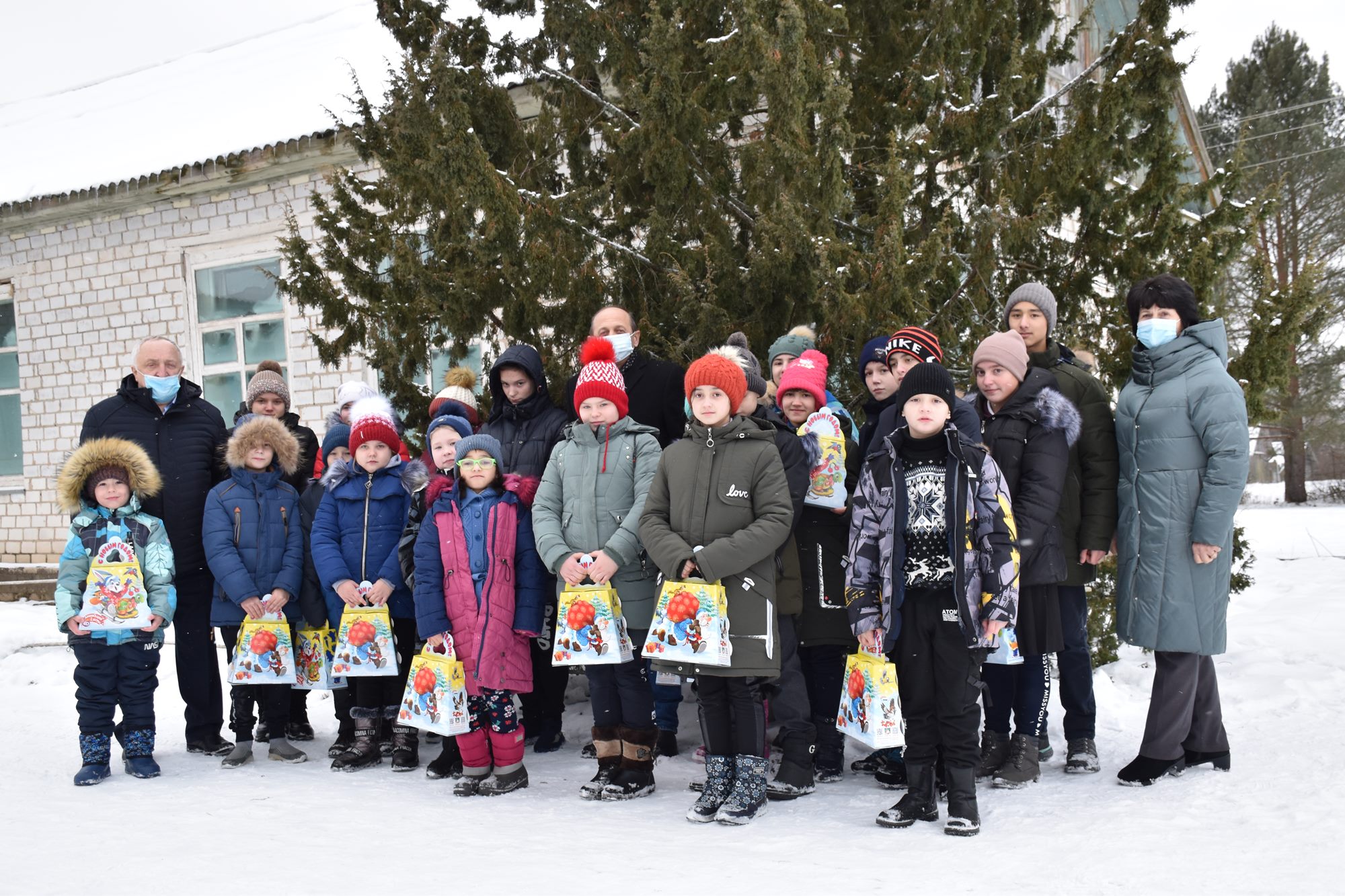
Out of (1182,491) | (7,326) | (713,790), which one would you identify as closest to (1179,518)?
(1182,491)

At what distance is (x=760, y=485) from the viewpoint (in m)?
3.96

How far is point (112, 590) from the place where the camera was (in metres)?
A: 4.70

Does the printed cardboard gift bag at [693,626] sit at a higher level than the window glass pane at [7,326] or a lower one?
lower

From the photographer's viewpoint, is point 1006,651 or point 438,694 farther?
point 438,694

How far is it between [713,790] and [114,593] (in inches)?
118

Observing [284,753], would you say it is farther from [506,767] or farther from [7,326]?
[7,326]

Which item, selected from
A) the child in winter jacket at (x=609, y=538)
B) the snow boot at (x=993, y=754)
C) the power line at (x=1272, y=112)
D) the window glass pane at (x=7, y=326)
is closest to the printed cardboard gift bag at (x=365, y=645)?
the child in winter jacket at (x=609, y=538)

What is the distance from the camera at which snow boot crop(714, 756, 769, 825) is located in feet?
12.3

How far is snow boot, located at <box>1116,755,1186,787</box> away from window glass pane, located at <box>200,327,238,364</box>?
10.3 m

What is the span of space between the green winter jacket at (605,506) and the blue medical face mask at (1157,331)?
2.11 m

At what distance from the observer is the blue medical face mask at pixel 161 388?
525 cm

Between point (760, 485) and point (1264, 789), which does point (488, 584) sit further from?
point (1264, 789)

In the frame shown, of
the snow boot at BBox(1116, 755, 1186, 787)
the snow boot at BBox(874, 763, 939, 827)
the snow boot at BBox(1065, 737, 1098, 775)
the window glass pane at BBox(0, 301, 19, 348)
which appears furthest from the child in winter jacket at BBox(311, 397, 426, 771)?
the window glass pane at BBox(0, 301, 19, 348)

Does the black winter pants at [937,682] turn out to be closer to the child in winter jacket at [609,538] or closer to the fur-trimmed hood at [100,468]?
the child in winter jacket at [609,538]
